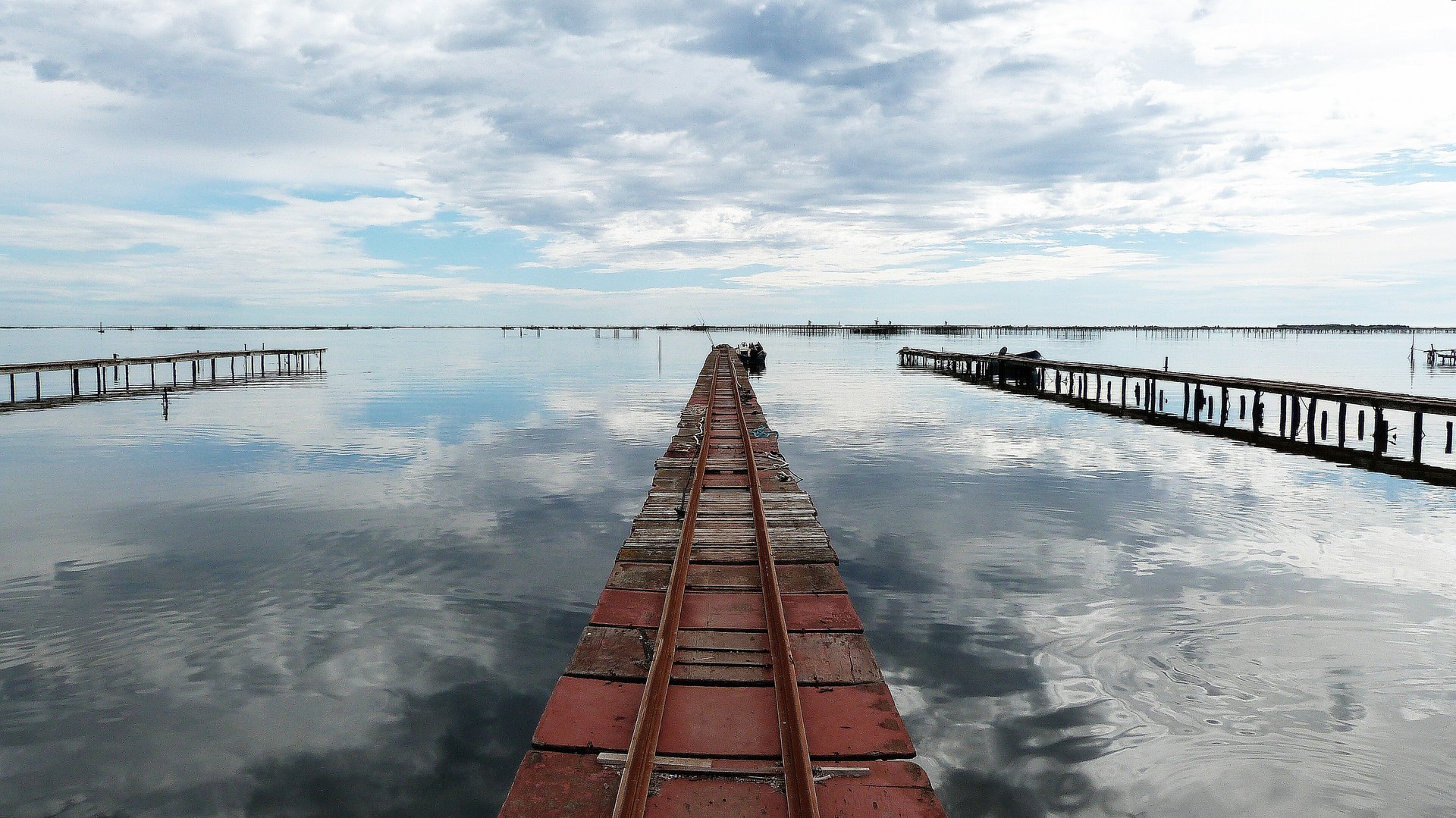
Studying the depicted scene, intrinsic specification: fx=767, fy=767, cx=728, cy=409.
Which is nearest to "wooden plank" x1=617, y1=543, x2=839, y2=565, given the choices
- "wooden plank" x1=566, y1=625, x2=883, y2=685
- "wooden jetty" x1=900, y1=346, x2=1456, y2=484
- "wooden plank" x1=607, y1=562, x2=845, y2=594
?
"wooden plank" x1=607, y1=562, x2=845, y2=594

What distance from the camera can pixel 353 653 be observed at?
8.34m

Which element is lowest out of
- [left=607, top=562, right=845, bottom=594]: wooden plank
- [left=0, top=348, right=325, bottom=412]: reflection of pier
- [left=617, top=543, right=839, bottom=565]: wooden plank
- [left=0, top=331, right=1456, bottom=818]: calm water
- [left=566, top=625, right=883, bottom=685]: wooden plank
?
[left=0, top=331, right=1456, bottom=818]: calm water

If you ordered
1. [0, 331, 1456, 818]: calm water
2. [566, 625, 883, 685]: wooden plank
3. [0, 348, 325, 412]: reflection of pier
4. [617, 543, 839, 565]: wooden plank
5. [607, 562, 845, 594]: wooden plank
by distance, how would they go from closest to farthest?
[566, 625, 883, 685]: wooden plank < [0, 331, 1456, 818]: calm water < [607, 562, 845, 594]: wooden plank < [617, 543, 839, 565]: wooden plank < [0, 348, 325, 412]: reflection of pier

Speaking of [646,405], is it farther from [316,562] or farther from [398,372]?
[398,372]

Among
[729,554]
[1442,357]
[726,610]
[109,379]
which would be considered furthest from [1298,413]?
[109,379]

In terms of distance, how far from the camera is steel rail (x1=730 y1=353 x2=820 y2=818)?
14.0ft

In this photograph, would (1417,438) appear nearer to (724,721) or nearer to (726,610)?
(726,610)

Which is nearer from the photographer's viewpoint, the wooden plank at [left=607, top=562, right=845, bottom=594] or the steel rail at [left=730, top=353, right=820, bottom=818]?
the steel rail at [left=730, top=353, right=820, bottom=818]

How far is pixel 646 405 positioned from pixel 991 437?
16.9 meters

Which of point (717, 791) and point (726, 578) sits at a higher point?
point (726, 578)

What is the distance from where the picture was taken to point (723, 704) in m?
5.51

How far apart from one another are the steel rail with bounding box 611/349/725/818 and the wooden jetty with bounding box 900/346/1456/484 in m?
20.9

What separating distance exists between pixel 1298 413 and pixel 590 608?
27.2 m

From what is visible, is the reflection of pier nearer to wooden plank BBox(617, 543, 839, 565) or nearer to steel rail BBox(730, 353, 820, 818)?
wooden plank BBox(617, 543, 839, 565)
